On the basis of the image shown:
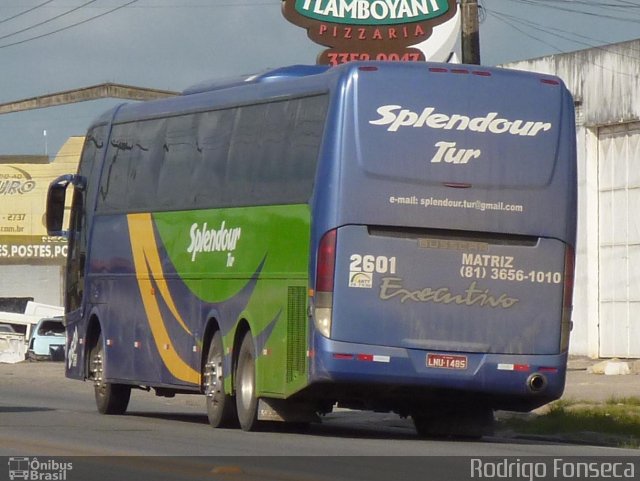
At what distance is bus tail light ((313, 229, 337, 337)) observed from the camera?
1689cm

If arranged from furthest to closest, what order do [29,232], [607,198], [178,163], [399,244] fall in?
1. [29,232]
2. [607,198]
3. [178,163]
4. [399,244]

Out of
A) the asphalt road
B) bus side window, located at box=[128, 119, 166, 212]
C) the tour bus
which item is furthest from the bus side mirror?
the tour bus

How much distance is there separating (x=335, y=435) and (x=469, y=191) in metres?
3.48

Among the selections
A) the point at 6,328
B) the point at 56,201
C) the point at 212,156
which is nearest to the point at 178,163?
the point at 212,156

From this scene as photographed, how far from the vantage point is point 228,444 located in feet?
53.4

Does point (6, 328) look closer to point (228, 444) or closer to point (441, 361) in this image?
point (441, 361)

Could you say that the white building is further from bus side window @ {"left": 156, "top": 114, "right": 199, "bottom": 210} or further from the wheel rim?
the wheel rim

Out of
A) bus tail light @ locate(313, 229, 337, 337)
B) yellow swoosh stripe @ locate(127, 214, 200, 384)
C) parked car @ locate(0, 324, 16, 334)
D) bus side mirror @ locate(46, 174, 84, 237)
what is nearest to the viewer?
bus tail light @ locate(313, 229, 337, 337)

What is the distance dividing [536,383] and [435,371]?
45.3 inches

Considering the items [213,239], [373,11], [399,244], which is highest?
[373,11]

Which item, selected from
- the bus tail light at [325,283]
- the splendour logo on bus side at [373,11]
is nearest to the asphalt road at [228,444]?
the bus tail light at [325,283]

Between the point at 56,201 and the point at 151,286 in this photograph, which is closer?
the point at 151,286

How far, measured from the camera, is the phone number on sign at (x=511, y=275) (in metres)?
17.3

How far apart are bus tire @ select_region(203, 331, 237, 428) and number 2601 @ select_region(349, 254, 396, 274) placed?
3183 mm
